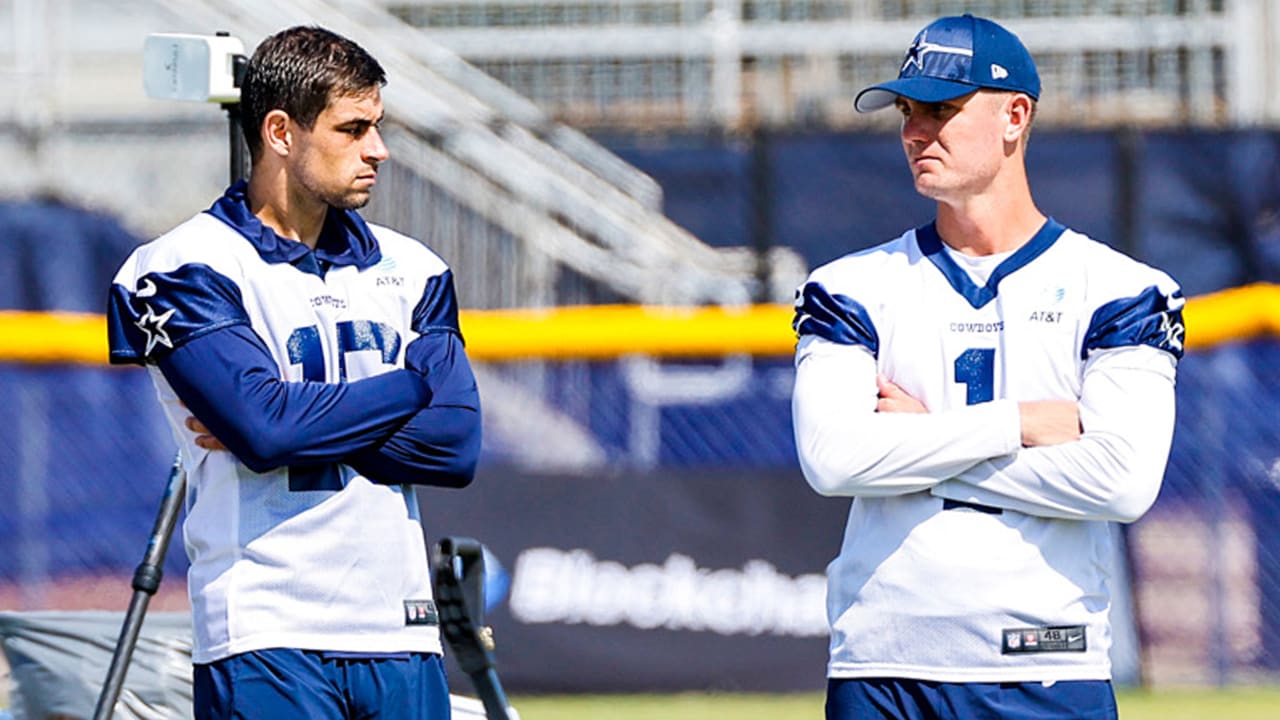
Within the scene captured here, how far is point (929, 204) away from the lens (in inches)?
401

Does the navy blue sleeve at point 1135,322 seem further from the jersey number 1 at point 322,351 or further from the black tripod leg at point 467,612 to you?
the black tripod leg at point 467,612

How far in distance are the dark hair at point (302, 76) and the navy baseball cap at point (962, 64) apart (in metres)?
1.05

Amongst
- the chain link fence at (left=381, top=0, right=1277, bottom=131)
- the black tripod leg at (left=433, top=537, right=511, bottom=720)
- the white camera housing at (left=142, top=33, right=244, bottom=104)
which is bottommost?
the black tripod leg at (left=433, top=537, right=511, bottom=720)

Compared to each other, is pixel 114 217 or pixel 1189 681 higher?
pixel 114 217

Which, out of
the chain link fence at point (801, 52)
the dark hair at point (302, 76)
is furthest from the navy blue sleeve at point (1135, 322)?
the chain link fence at point (801, 52)

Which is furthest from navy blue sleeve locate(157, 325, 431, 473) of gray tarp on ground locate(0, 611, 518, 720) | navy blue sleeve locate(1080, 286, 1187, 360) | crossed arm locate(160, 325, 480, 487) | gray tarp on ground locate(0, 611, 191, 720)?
gray tarp on ground locate(0, 611, 191, 720)

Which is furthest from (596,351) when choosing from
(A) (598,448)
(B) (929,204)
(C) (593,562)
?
(B) (929,204)

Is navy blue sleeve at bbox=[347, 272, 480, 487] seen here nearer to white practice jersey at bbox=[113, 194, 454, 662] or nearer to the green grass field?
white practice jersey at bbox=[113, 194, 454, 662]

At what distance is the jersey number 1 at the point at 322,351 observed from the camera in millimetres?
4102

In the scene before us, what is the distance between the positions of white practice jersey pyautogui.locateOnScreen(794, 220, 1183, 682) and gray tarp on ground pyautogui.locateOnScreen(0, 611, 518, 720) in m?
1.73

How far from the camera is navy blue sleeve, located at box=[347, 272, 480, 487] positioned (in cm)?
416

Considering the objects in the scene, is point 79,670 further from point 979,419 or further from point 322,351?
point 979,419

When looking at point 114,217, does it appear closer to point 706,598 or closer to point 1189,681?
point 706,598

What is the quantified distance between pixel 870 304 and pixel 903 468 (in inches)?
13.3
